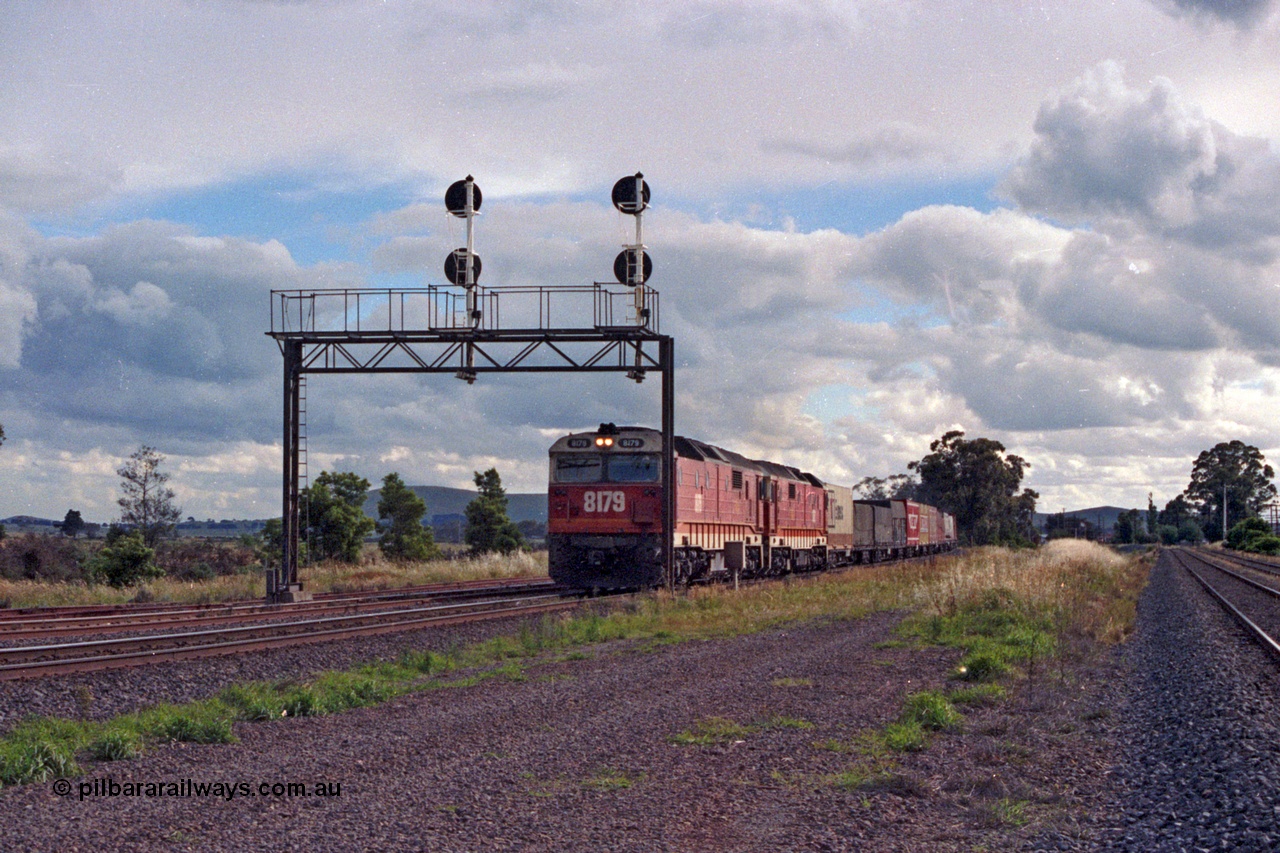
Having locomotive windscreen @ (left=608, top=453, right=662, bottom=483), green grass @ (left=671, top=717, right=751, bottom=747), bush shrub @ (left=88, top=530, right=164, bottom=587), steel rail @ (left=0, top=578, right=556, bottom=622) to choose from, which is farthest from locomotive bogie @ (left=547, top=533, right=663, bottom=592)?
green grass @ (left=671, top=717, right=751, bottom=747)

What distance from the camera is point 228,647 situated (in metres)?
14.6

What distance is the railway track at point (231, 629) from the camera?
1327 cm

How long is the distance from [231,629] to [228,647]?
5.44 feet

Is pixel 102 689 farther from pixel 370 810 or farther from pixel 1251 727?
pixel 1251 727

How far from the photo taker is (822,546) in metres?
41.1

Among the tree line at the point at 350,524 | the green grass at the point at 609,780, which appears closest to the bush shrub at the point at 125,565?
the tree line at the point at 350,524

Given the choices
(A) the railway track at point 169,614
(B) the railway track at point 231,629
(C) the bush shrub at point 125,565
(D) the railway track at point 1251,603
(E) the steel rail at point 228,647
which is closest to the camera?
(E) the steel rail at point 228,647

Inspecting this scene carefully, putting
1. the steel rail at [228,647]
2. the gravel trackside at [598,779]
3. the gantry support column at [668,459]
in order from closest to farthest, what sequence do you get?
the gravel trackside at [598,779] < the steel rail at [228,647] < the gantry support column at [668,459]

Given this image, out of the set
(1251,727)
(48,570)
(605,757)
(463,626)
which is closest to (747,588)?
(463,626)

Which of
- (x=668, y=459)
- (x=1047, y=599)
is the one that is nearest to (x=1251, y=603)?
(x=1047, y=599)

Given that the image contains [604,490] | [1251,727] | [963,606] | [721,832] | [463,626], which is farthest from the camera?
[604,490]

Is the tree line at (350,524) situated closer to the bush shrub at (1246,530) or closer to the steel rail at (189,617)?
the steel rail at (189,617)

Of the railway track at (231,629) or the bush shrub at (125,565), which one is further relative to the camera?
the bush shrub at (125,565)

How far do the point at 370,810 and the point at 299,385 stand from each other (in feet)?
69.0
